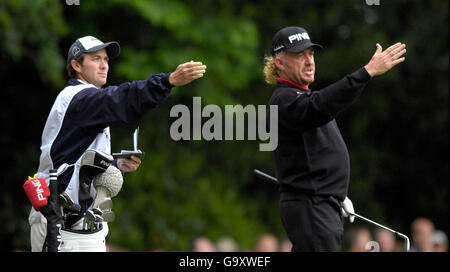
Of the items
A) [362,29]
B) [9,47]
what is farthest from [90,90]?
[362,29]

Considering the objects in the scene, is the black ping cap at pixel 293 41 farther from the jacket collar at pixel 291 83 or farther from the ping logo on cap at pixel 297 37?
the jacket collar at pixel 291 83

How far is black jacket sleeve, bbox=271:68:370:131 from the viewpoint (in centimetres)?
528

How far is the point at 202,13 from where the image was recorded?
46.9ft

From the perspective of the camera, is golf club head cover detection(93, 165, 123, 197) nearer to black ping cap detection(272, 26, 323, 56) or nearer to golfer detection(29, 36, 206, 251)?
golfer detection(29, 36, 206, 251)

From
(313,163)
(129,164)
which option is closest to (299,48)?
(313,163)

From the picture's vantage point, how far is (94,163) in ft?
18.1

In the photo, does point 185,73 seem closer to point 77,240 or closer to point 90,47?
point 90,47

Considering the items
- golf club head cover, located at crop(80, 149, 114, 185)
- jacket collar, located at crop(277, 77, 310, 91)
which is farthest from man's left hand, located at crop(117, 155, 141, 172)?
jacket collar, located at crop(277, 77, 310, 91)

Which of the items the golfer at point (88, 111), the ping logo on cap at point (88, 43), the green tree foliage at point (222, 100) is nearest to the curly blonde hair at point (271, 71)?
the golfer at point (88, 111)

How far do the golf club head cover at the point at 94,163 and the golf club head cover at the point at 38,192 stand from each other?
0.92ft

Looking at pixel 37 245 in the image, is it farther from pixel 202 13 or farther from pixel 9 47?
pixel 202 13

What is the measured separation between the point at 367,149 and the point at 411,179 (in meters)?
1.23

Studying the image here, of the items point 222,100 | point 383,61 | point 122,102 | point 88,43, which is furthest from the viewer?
point 222,100

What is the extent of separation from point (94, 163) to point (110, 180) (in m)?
0.22
